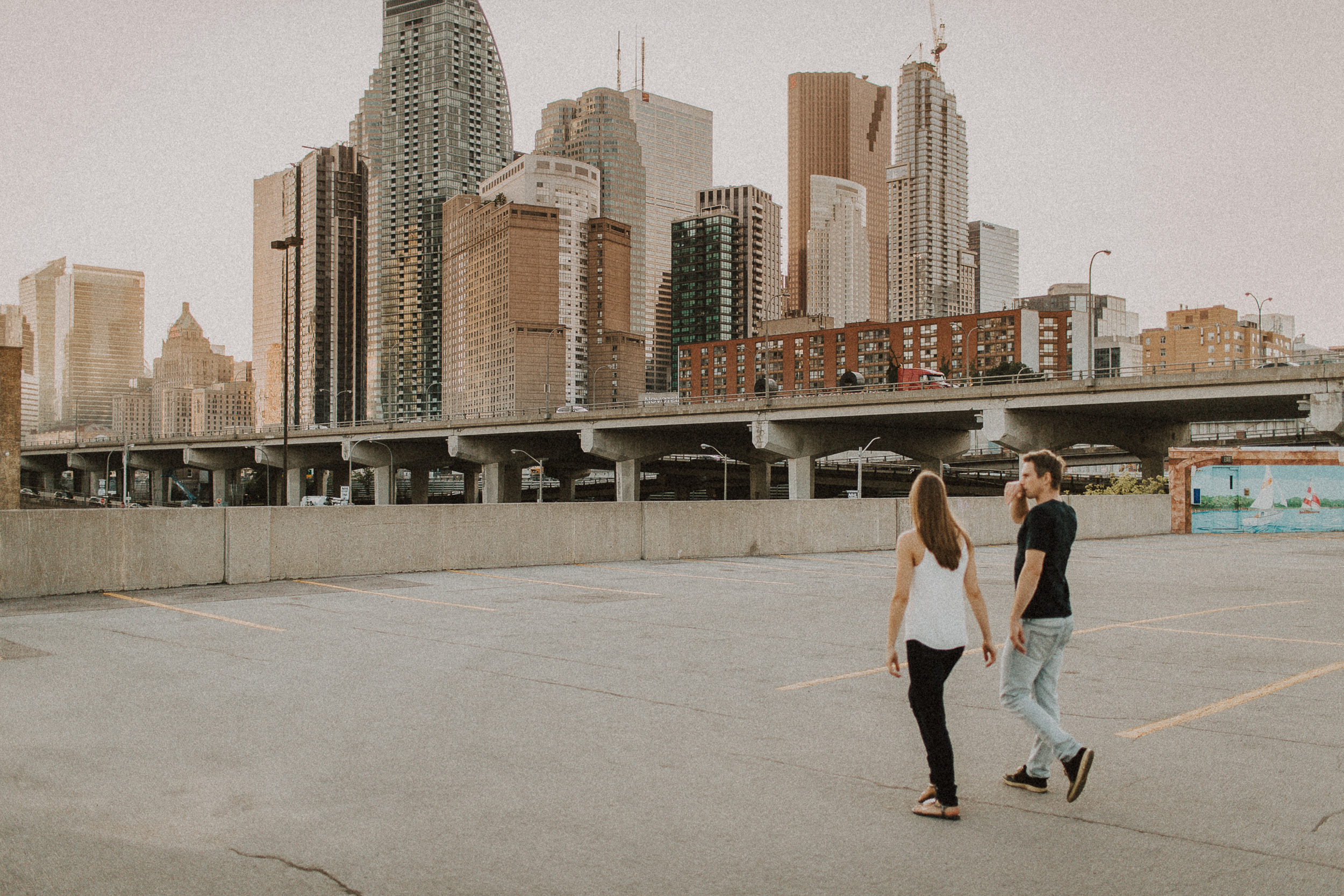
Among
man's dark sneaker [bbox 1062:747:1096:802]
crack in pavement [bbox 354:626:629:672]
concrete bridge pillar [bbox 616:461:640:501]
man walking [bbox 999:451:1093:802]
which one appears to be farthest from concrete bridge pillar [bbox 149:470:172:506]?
man's dark sneaker [bbox 1062:747:1096:802]

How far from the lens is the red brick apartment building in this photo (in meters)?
179

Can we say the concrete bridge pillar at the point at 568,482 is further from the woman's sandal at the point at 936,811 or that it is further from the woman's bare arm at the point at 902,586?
the woman's sandal at the point at 936,811

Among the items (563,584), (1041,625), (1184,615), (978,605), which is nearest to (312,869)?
(978,605)

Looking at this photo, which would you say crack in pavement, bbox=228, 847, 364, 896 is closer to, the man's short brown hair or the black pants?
the black pants

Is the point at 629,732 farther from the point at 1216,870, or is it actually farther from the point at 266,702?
the point at 1216,870

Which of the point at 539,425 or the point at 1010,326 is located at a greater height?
the point at 1010,326

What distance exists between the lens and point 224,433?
114 metres

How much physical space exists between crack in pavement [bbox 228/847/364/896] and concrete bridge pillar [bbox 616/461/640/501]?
2995 inches

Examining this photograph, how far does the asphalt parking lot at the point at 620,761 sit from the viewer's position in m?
4.11

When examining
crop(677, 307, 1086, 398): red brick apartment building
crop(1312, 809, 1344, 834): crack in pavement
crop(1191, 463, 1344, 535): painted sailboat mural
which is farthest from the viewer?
crop(677, 307, 1086, 398): red brick apartment building

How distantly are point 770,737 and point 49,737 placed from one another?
4581 mm

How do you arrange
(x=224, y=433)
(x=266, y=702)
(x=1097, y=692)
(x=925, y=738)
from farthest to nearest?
(x=224, y=433), (x=1097, y=692), (x=266, y=702), (x=925, y=738)

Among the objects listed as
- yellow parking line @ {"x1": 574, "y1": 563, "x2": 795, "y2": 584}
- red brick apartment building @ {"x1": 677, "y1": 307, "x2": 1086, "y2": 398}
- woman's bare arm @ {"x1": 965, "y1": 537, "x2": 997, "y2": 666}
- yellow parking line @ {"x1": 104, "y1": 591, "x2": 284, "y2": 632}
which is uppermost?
Result: red brick apartment building @ {"x1": 677, "y1": 307, "x2": 1086, "y2": 398}

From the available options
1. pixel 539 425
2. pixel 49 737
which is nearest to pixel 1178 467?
pixel 49 737
